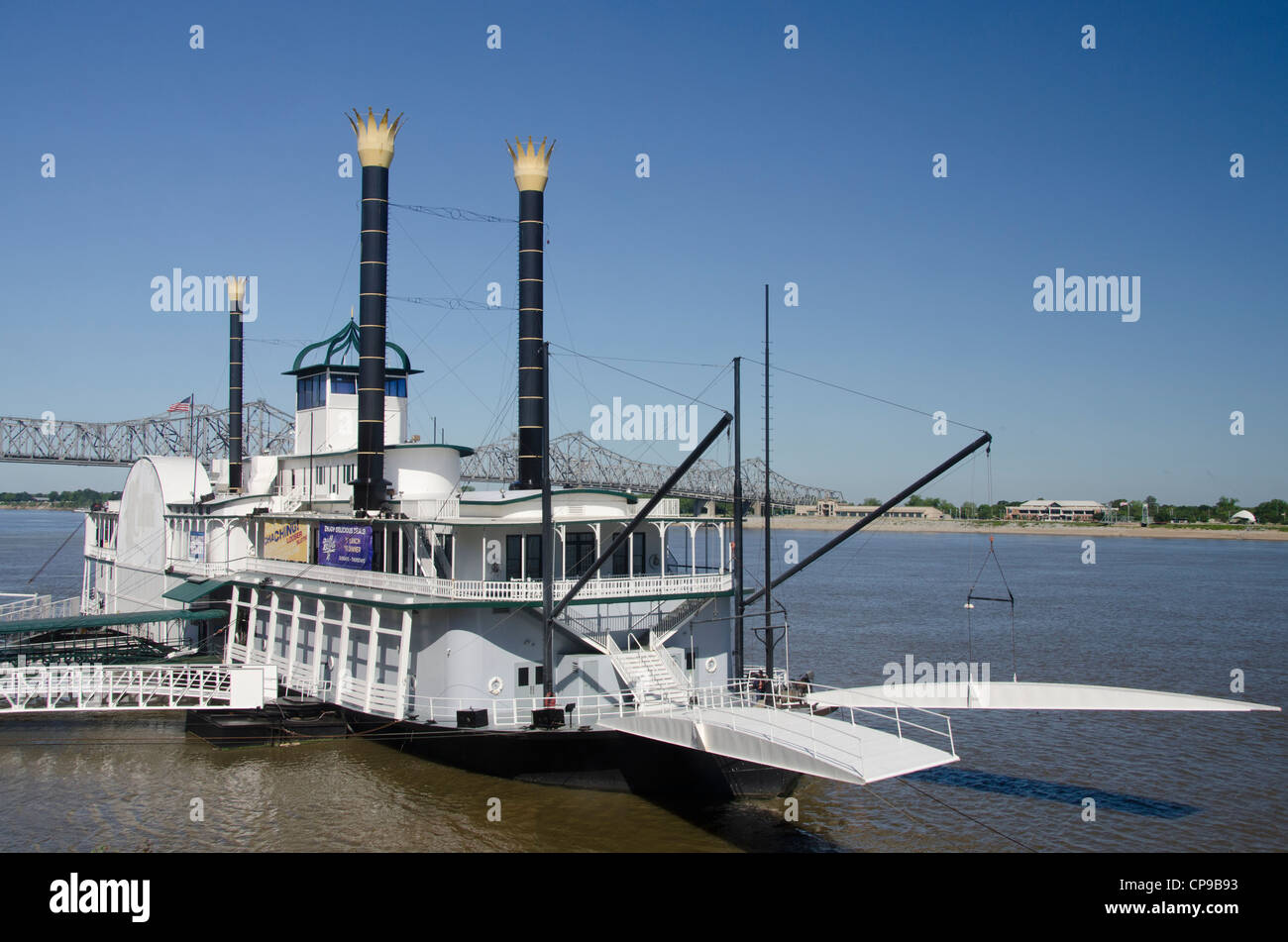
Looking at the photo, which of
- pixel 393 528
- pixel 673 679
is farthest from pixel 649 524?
pixel 393 528

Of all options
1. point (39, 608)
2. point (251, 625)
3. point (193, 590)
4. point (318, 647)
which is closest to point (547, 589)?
point (318, 647)

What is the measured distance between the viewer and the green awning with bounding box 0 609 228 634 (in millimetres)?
31766

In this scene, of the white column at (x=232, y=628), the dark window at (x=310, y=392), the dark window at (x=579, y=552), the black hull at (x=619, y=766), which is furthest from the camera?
the dark window at (x=310, y=392)

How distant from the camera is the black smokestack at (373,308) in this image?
31188 millimetres

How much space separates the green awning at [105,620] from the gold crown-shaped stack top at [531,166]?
59.8 feet

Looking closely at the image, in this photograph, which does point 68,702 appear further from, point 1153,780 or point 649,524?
point 1153,780

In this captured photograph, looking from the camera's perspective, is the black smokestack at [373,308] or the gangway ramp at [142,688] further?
the black smokestack at [373,308]

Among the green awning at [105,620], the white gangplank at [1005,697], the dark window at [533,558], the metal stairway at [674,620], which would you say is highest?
the dark window at [533,558]

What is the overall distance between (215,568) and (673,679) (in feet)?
66.8

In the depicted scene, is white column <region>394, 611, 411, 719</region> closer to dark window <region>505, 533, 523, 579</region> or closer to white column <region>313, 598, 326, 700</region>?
dark window <region>505, 533, 523, 579</region>

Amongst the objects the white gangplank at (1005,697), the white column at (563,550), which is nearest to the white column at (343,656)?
the white column at (563,550)

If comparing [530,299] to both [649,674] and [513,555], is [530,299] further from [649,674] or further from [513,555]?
[649,674]

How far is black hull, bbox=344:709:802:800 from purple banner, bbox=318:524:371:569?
786 cm

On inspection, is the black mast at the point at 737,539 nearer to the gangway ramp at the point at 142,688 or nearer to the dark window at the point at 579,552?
the dark window at the point at 579,552
